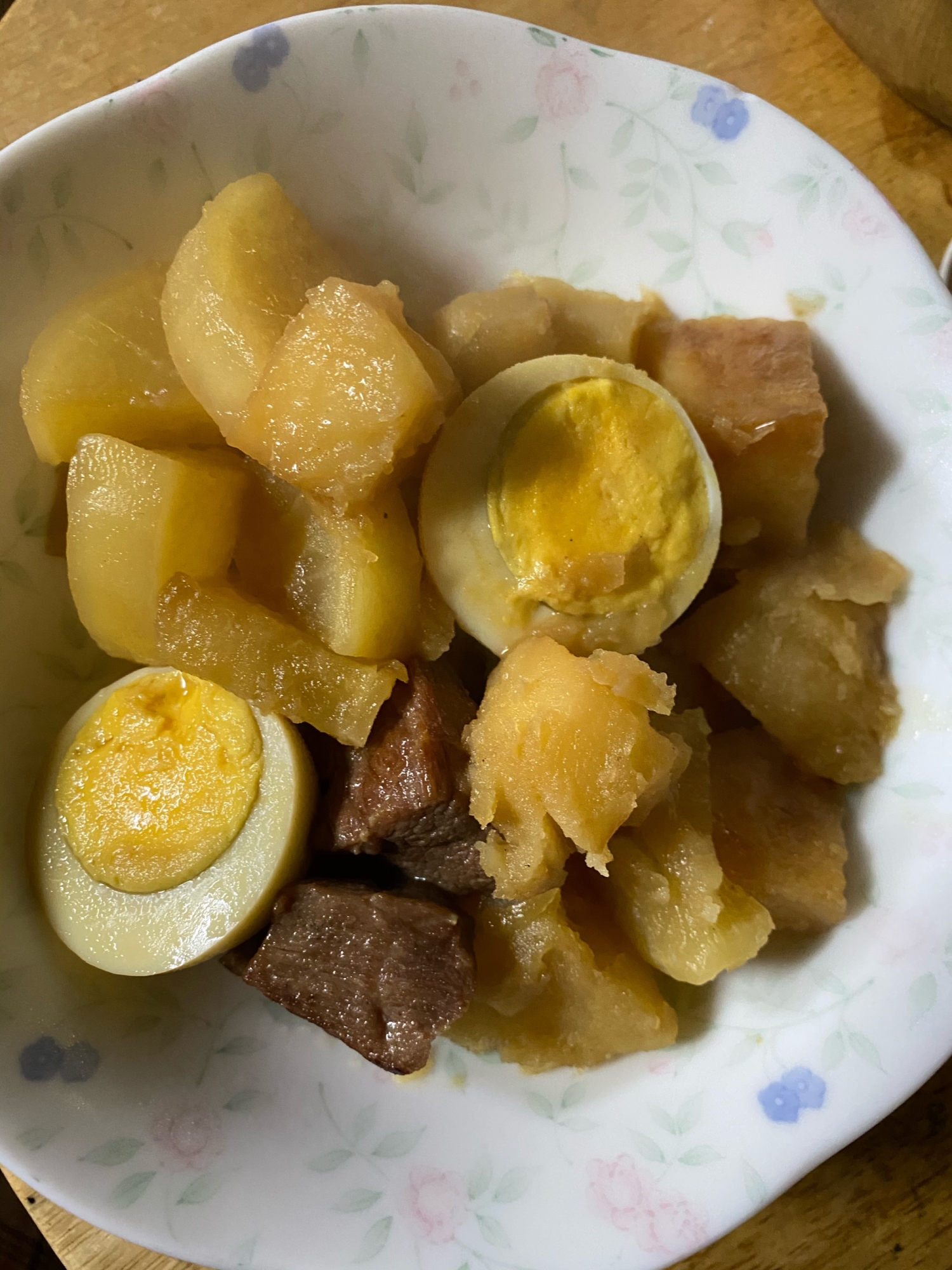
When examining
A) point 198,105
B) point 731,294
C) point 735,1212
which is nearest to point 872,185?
point 731,294

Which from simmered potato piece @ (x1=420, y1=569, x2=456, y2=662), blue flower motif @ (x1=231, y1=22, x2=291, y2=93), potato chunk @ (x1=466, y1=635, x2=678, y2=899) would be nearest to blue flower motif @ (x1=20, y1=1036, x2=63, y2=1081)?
potato chunk @ (x1=466, y1=635, x2=678, y2=899)

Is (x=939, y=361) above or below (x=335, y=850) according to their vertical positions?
above

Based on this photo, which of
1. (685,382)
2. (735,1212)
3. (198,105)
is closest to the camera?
(735,1212)

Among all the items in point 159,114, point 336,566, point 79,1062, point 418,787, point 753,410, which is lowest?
point 79,1062

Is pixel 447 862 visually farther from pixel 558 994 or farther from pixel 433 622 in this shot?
pixel 433 622

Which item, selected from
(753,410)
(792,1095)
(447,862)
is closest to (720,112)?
(753,410)

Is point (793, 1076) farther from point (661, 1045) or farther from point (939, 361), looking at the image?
point (939, 361)
